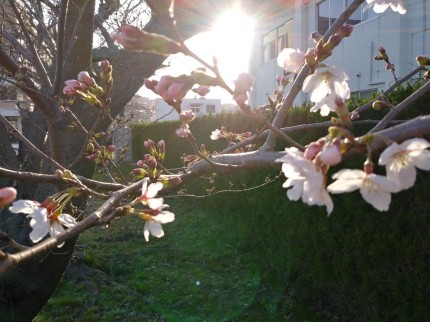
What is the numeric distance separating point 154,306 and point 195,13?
3.05 m

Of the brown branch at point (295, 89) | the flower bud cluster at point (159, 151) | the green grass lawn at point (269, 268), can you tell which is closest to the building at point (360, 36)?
the green grass lawn at point (269, 268)

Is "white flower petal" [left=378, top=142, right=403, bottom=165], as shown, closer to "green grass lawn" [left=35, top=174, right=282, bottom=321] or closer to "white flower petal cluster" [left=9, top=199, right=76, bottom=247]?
"white flower petal cluster" [left=9, top=199, right=76, bottom=247]

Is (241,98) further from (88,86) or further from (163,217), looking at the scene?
(88,86)

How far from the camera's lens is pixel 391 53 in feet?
29.4

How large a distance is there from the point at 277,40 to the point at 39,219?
46.9 ft

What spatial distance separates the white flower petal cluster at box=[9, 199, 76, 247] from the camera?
3.89ft

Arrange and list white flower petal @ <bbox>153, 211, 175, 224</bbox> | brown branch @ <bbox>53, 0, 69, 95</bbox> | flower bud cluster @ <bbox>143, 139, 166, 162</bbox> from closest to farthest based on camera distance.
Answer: white flower petal @ <bbox>153, 211, 175, 224</bbox> → flower bud cluster @ <bbox>143, 139, 166, 162</bbox> → brown branch @ <bbox>53, 0, 69, 95</bbox>

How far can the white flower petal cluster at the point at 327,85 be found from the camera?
1.22 m

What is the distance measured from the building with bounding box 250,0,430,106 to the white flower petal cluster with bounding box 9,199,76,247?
4809 mm

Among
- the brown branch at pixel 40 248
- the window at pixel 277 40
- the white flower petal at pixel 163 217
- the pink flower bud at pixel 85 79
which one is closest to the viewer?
the brown branch at pixel 40 248

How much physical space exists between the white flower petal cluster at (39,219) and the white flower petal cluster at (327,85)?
0.81 metres

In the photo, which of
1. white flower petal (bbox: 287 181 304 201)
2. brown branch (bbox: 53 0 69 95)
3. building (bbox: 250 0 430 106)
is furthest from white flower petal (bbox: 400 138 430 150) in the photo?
building (bbox: 250 0 430 106)

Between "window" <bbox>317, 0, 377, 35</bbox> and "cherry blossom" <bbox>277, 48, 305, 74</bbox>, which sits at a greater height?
"window" <bbox>317, 0, 377, 35</bbox>

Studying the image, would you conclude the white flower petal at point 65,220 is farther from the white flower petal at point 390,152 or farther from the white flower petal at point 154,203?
the white flower petal at point 390,152
